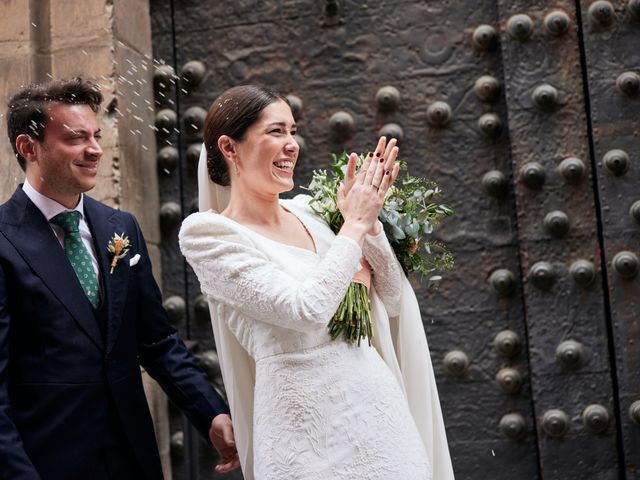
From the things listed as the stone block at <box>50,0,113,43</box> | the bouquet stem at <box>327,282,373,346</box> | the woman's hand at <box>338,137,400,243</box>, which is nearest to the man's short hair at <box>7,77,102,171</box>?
the woman's hand at <box>338,137,400,243</box>

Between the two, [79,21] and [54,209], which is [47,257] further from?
[79,21]

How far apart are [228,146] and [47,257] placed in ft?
1.69

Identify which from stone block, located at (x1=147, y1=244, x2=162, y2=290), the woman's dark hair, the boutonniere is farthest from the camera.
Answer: stone block, located at (x1=147, y1=244, x2=162, y2=290)

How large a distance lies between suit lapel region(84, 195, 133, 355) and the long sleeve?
0.27 meters

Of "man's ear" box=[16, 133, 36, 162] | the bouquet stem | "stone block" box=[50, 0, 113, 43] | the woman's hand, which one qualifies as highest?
"stone block" box=[50, 0, 113, 43]

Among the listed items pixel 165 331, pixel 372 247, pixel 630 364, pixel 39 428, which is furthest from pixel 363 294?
pixel 630 364

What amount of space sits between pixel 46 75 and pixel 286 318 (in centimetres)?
195

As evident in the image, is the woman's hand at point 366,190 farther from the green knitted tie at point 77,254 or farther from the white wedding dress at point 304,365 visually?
the green knitted tie at point 77,254

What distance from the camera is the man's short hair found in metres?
2.64

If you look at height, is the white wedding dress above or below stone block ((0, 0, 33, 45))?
below

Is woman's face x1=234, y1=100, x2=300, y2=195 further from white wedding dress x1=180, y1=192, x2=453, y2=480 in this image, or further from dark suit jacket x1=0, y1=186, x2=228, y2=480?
dark suit jacket x1=0, y1=186, x2=228, y2=480

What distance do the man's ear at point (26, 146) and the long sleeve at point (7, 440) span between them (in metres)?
0.43

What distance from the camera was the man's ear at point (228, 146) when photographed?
102 inches

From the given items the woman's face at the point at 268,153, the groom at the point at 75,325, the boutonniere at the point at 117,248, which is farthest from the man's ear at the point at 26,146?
the woman's face at the point at 268,153
